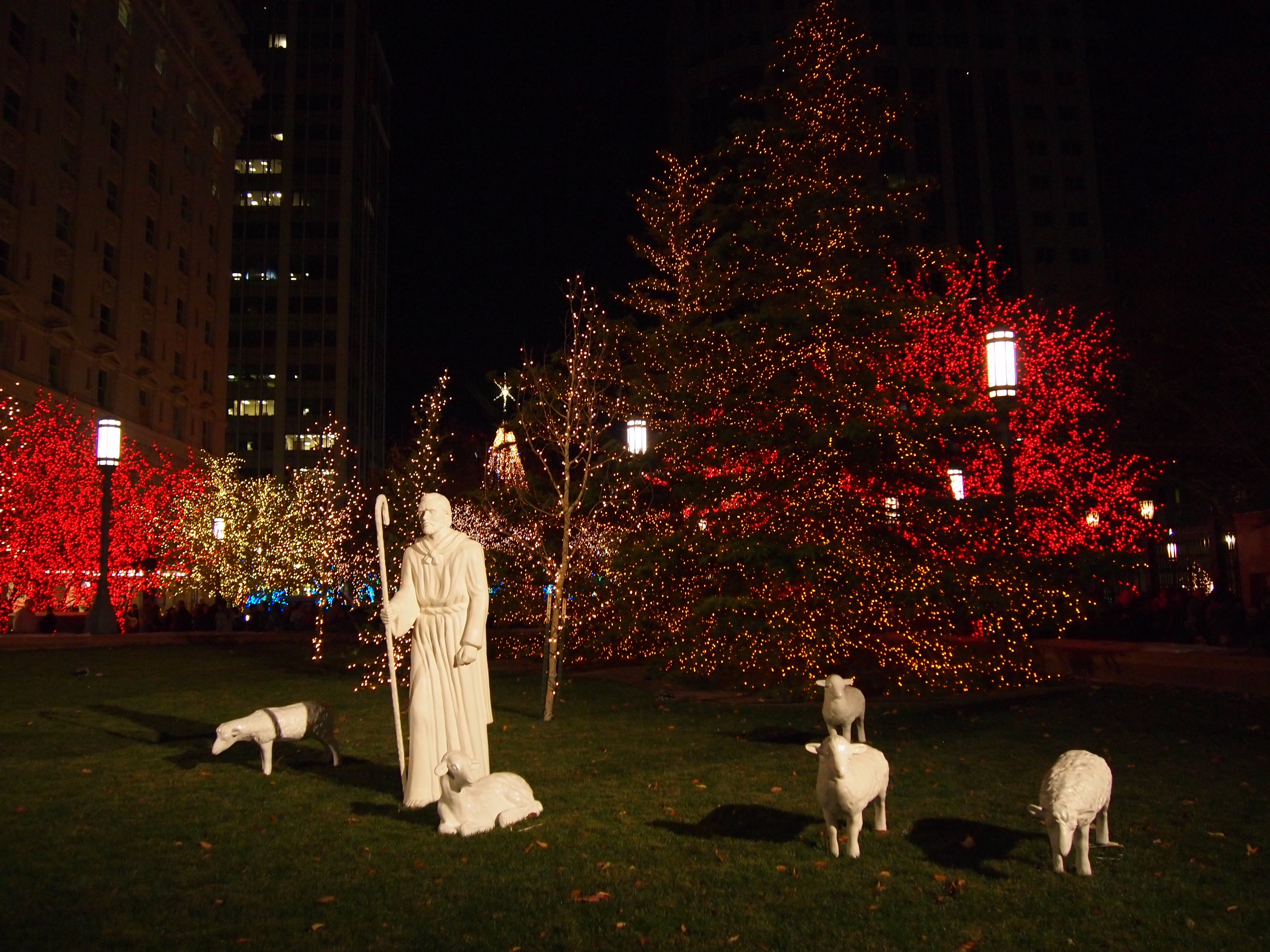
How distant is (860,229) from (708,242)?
376 cm

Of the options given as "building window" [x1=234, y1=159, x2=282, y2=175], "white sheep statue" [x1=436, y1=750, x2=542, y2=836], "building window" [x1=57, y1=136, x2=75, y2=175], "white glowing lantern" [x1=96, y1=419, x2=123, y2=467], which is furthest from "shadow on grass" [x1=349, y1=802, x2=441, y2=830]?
"building window" [x1=234, y1=159, x2=282, y2=175]

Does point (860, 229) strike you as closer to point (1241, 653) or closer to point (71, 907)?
point (1241, 653)

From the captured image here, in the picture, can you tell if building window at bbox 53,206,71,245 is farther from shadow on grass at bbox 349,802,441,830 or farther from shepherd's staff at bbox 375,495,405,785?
shadow on grass at bbox 349,802,441,830

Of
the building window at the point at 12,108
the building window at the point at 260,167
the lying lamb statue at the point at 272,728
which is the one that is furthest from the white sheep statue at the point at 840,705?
the building window at the point at 260,167

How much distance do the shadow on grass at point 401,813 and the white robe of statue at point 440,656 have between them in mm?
66

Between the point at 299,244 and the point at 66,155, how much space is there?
53.7 m

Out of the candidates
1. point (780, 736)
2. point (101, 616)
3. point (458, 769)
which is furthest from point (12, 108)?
point (458, 769)

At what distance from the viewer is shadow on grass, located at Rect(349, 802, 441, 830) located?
7562 millimetres

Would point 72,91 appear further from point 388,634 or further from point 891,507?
point 388,634

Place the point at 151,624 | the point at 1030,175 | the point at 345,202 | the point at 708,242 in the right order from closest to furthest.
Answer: the point at 708,242
the point at 151,624
the point at 1030,175
the point at 345,202

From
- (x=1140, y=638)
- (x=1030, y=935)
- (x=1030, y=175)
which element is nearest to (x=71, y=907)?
(x=1030, y=935)

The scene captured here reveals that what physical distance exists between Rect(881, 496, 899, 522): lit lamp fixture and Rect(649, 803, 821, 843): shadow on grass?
7.85m

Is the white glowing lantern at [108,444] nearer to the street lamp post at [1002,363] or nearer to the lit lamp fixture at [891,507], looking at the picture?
the lit lamp fixture at [891,507]

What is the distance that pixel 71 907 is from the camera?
5523mm
